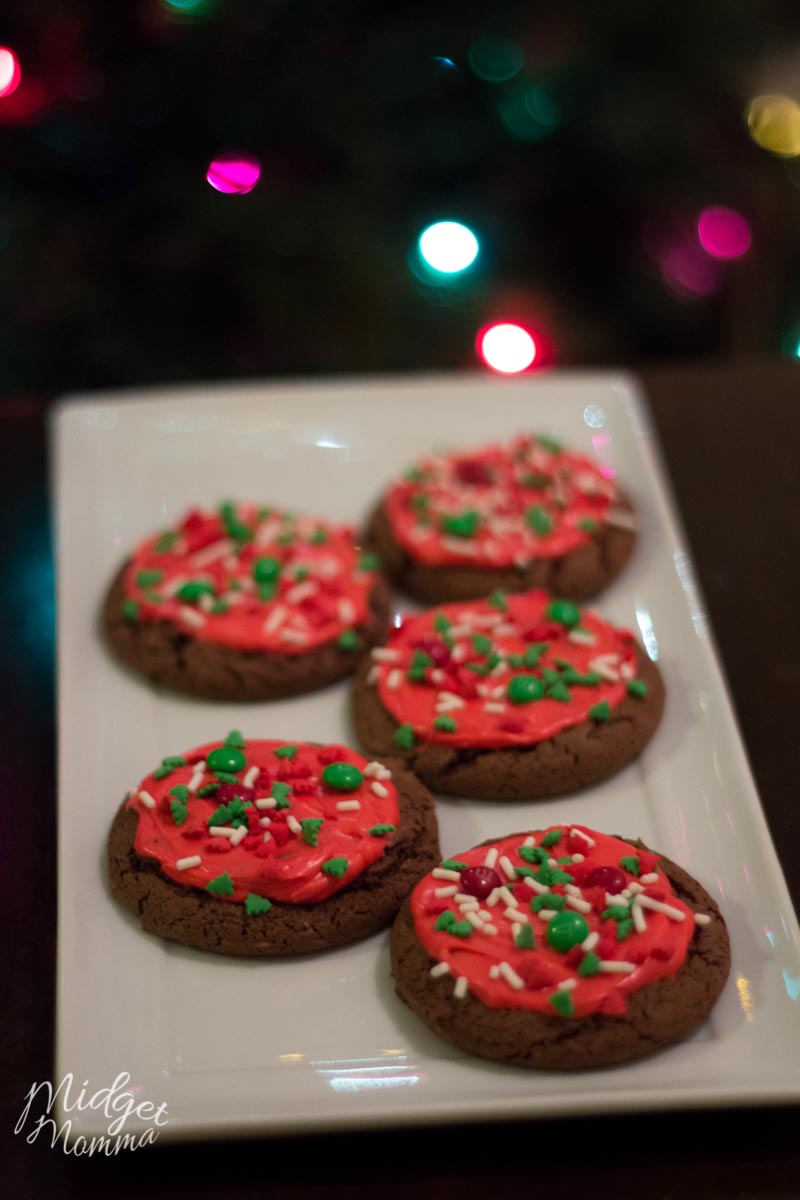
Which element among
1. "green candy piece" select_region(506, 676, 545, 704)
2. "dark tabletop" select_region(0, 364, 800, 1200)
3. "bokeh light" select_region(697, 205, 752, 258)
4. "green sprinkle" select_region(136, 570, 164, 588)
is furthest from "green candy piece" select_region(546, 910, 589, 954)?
"bokeh light" select_region(697, 205, 752, 258)

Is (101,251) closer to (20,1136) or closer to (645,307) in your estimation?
(645,307)

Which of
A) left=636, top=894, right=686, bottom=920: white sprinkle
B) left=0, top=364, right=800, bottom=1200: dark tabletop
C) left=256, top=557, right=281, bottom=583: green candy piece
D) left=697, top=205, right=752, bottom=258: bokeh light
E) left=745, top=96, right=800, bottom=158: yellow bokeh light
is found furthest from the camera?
left=697, top=205, right=752, bottom=258: bokeh light

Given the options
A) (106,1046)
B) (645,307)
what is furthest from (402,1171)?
(645,307)

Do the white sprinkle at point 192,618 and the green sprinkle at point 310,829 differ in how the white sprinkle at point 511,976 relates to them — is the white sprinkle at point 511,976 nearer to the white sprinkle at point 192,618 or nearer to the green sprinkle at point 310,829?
the green sprinkle at point 310,829

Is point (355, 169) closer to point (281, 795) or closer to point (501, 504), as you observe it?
point (501, 504)

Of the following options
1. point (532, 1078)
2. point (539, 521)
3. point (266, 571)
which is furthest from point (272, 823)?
point (539, 521)

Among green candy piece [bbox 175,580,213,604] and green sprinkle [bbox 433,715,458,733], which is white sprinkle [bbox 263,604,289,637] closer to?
green candy piece [bbox 175,580,213,604]

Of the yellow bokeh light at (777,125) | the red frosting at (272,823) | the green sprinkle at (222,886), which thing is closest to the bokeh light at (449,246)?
the yellow bokeh light at (777,125)
